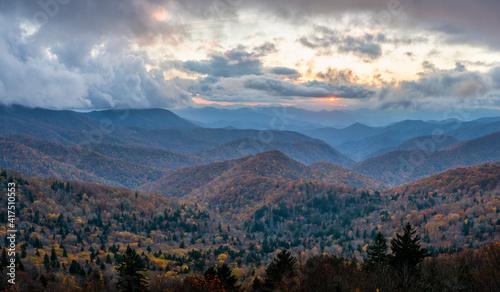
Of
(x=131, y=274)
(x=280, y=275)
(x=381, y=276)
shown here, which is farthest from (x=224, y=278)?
(x=381, y=276)

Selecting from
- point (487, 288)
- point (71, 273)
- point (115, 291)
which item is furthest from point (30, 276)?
point (487, 288)

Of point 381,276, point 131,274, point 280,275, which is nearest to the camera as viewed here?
point 381,276

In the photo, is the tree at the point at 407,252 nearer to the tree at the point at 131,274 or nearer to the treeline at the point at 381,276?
the treeline at the point at 381,276

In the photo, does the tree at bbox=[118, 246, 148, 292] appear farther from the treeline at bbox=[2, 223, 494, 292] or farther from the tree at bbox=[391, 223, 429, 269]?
the tree at bbox=[391, 223, 429, 269]

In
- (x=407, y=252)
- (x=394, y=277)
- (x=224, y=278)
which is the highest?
(x=407, y=252)

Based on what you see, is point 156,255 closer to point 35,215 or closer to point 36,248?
point 36,248

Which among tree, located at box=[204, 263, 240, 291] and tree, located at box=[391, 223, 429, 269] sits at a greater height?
tree, located at box=[391, 223, 429, 269]

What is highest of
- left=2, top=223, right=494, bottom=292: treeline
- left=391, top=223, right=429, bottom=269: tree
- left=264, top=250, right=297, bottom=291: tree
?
left=391, top=223, right=429, bottom=269: tree

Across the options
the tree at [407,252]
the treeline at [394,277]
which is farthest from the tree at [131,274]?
the tree at [407,252]

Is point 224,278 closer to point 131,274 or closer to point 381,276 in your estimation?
point 131,274

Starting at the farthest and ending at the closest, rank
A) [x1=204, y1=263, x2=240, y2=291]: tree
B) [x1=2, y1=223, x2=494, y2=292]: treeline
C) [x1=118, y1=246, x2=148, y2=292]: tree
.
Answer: [x1=204, y1=263, x2=240, y2=291]: tree < [x1=118, y1=246, x2=148, y2=292]: tree < [x1=2, y1=223, x2=494, y2=292]: treeline

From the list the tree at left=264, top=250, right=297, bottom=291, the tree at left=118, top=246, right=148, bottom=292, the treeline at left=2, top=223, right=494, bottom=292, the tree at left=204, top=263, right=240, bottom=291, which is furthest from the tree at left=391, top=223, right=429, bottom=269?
the tree at left=118, top=246, right=148, bottom=292
